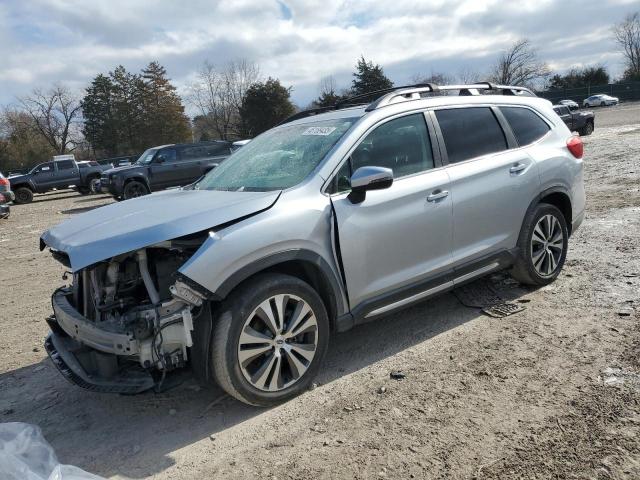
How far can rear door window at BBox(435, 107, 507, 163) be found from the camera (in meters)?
4.21

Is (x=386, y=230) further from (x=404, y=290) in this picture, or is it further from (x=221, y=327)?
(x=221, y=327)

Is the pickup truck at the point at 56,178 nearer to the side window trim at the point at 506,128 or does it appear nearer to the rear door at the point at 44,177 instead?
the rear door at the point at 44,177

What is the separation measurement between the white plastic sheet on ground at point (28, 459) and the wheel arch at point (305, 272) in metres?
1.13

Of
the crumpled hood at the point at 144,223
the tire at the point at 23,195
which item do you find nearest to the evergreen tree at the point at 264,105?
the tire at the point at 23,195

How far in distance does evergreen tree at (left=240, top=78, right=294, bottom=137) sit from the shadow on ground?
46993 mm

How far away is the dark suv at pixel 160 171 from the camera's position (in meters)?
16.9

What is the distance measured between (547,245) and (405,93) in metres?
2.00

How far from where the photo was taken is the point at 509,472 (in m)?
2.52

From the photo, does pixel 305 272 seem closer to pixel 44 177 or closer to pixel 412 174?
pixel 412 174

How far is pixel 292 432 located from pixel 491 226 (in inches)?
94.3

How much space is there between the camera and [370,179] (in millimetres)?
3328

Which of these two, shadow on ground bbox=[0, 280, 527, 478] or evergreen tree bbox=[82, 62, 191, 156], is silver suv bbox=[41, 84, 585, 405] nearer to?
shadow on ground bbox=[0, 280, 527, 478]

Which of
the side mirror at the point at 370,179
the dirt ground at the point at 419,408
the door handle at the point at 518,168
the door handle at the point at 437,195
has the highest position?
the side mirror at the point at 370,179

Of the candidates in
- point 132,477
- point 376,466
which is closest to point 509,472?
point 376,466
